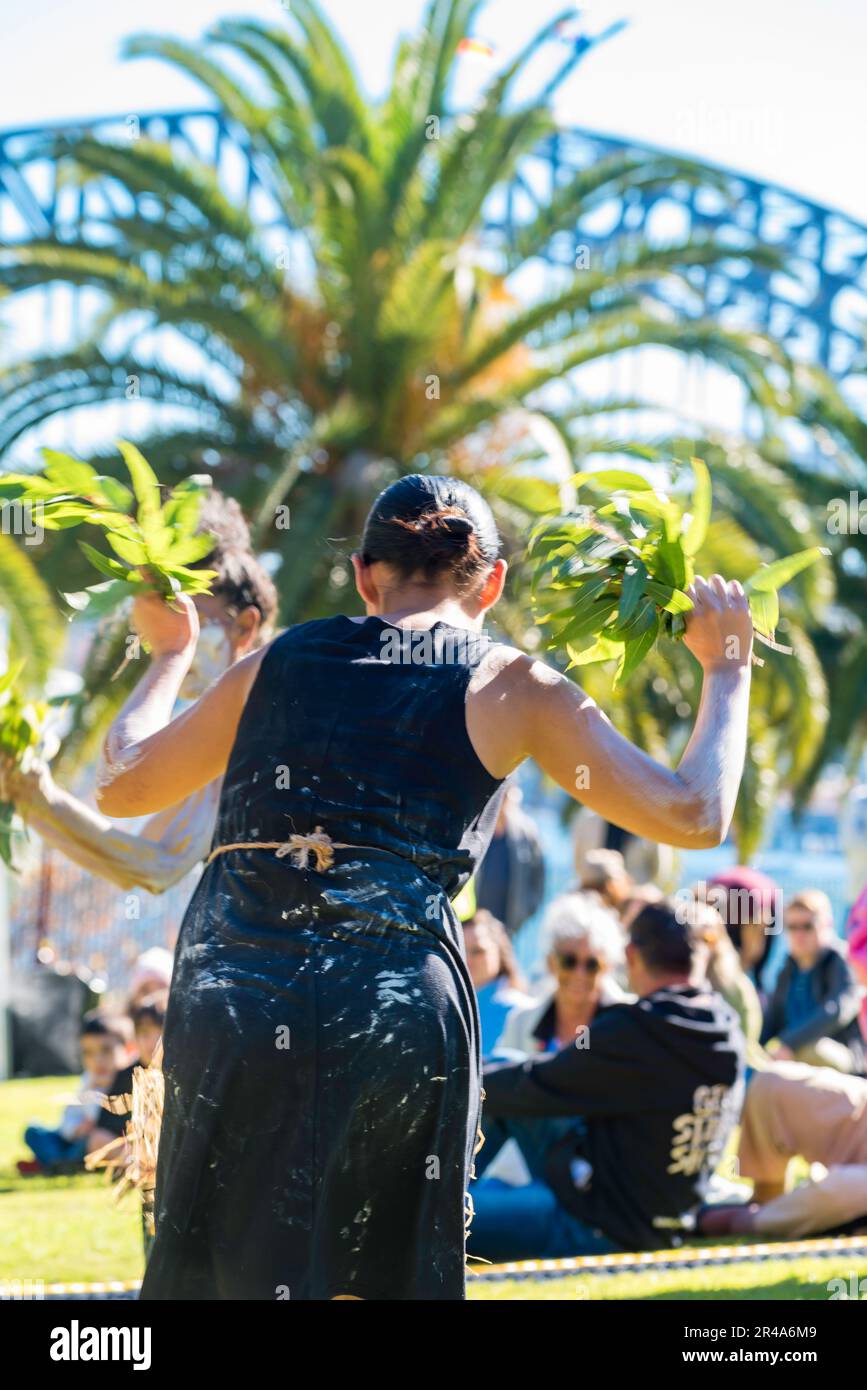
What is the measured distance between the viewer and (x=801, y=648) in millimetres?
12391

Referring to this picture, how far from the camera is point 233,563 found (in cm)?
380

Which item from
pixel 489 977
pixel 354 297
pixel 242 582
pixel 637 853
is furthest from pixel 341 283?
A: pixel 242 582

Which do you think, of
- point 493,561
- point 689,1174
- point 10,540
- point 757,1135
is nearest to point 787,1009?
point 757,1135

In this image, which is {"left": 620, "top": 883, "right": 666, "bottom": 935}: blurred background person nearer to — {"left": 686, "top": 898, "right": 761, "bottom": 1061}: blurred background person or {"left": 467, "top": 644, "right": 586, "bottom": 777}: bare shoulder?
{"left": 686, "top": 898, "right": 761, "bottom": 1061}: blurred background person

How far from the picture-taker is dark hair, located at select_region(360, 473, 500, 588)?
2805 mm

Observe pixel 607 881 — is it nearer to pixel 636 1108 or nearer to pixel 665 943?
pixel 665 943

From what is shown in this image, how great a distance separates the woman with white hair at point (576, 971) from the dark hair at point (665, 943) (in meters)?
0.17

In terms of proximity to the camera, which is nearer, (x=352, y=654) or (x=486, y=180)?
(x=352, y=654)

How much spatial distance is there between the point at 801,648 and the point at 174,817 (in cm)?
913

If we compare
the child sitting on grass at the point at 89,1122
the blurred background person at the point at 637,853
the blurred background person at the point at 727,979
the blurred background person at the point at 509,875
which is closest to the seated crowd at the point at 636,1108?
the blurred background person at the point at 727,979

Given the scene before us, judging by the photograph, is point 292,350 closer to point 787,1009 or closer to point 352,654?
point 787,1009

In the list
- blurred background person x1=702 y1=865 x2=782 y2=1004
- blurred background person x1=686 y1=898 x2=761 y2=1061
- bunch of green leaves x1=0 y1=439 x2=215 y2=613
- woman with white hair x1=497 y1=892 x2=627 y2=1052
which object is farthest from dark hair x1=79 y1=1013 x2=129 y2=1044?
bunch of green leaves x1=0 y1=439 x2=215 y2=613

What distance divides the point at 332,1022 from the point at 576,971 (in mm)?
3970
